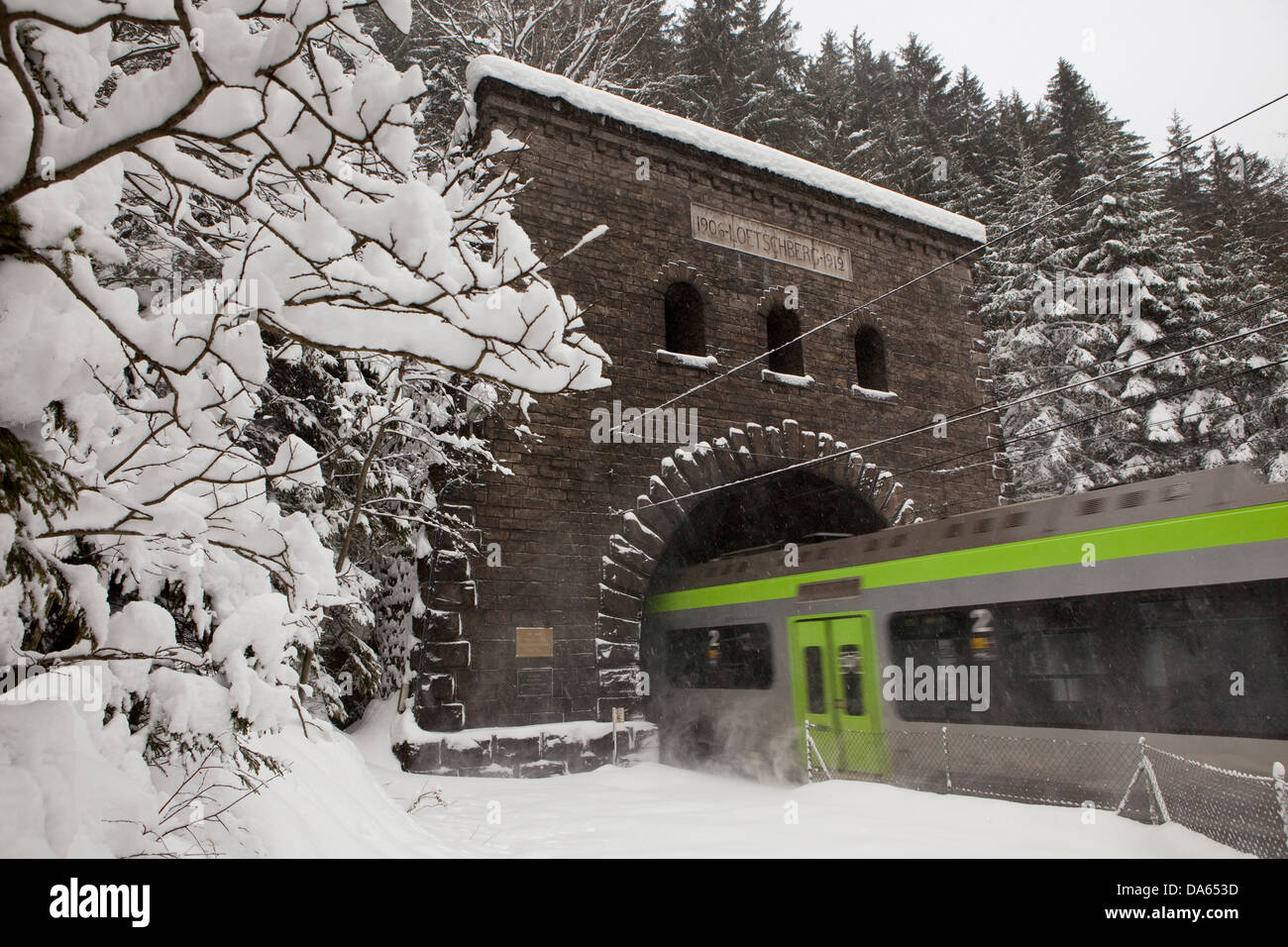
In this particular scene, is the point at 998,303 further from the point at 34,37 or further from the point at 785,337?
the point at 34,37

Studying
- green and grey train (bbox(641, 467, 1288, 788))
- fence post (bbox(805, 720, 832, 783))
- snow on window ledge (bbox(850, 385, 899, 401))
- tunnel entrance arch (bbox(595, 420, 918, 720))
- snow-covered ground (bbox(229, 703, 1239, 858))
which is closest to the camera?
snow-covered ground (bbox(229, 703, 1239, 858))

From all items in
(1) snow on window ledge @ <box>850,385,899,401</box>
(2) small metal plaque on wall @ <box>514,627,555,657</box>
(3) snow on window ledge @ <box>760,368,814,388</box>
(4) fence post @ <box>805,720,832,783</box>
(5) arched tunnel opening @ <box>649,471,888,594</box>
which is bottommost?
(4) fence post @ <box>805,720,832,783</box>

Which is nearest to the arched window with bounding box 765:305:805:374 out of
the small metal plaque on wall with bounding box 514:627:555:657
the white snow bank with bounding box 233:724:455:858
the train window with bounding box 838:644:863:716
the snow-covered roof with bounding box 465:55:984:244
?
the snow-covered roof with bounding box 465:55:984:244

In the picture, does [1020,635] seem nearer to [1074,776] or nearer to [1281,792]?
[1074,776]

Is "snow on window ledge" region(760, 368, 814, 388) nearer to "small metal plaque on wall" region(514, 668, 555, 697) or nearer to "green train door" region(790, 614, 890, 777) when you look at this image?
"green train door" region(790, 614, 890, 777)

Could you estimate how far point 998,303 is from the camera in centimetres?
2683

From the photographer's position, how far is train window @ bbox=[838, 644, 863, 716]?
9.50m

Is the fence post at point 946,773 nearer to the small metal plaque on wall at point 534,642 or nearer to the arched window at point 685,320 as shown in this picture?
the small metal plaque on wall at point 534,642

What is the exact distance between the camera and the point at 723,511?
14.8 m

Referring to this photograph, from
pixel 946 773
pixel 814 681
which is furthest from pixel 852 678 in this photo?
pixel 946 773

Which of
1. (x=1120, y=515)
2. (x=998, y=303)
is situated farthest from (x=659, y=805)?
(x=998, y=303)

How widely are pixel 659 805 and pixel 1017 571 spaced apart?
4.38 meters

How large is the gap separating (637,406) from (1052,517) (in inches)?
244

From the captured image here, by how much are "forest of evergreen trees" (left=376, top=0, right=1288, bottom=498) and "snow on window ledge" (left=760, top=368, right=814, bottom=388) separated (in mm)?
7201
